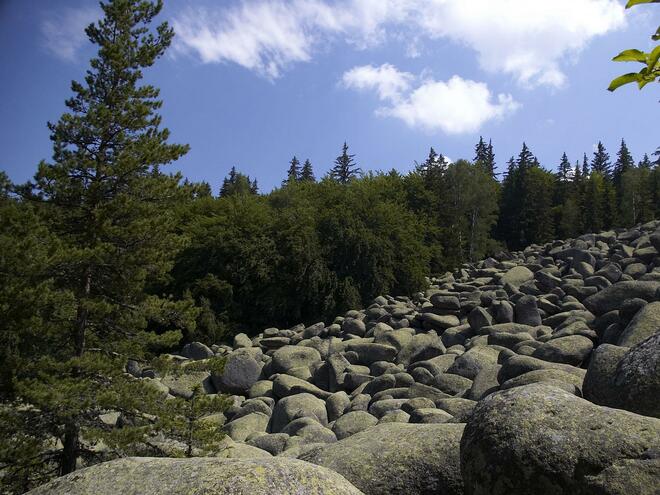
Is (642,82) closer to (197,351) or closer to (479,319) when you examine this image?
(479,319)

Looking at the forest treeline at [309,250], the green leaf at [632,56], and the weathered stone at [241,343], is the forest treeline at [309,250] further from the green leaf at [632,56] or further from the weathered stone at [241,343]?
the green leaf at [632,56]

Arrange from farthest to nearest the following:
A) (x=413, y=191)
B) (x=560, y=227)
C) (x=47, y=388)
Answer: (x=560, y=227) < (x=413, y=191) < (x=47, y=388)

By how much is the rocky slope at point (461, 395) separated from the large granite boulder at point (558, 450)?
0.01m

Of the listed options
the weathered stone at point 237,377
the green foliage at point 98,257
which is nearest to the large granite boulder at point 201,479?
the green foliage at point 98,257

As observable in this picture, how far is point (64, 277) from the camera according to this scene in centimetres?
1016

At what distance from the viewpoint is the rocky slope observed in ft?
15.9

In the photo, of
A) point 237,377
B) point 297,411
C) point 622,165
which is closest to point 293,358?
point 237,377

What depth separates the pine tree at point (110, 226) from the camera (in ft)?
31.7

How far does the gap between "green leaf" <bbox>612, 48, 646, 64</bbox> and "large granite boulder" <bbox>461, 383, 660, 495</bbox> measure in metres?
3.99

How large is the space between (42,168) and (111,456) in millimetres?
5015

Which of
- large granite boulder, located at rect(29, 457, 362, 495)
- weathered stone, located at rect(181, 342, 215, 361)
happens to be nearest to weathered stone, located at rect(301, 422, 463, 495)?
large granite boulder, located at rect(29, 457, 362, 495)

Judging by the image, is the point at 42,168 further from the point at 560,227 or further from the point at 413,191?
the point at 560,227

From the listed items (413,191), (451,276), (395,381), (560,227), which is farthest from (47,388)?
(560,227)

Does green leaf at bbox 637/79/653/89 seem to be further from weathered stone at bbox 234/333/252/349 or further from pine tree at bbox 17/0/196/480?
weathered stone at bbox 234/333/252/349
